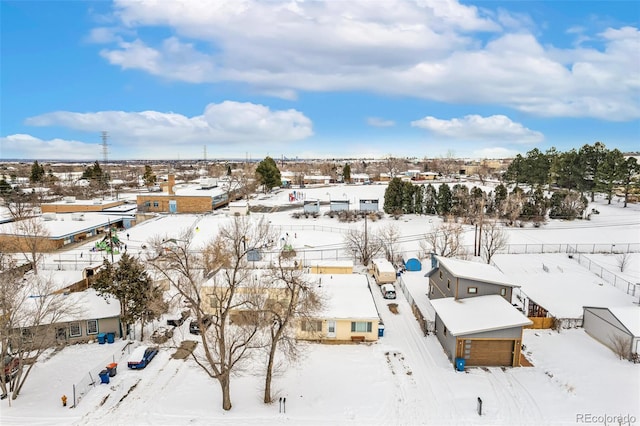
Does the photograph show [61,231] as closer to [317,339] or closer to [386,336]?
[317,339]

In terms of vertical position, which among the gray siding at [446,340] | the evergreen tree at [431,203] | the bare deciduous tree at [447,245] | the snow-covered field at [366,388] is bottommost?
the snow-covered field at [366,388]

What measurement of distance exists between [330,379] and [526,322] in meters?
10.2

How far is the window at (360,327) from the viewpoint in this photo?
22.1 meters

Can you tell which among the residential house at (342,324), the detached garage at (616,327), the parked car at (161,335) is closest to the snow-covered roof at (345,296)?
the residential house at (342,324)

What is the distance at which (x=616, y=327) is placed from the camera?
20250 mm

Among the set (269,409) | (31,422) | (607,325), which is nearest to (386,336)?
(269,409)

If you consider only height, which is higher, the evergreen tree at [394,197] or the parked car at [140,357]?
the evergreen tree at [394,197]

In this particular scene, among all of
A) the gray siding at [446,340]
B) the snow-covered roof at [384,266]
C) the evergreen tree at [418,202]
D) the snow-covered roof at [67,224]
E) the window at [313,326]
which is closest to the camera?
the gray siding at [446,340]

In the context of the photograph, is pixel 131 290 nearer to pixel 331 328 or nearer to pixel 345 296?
pixel 331 328

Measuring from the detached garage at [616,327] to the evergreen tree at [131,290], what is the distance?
80.9 feet

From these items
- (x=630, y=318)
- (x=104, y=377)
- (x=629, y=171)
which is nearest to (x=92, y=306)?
(x=104, y=377)

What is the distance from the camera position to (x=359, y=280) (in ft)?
90.5

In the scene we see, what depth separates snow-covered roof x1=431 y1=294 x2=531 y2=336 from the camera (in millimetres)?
19266

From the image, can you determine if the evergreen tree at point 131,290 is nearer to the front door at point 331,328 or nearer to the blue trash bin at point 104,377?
the blue trash bin at point 104,377
